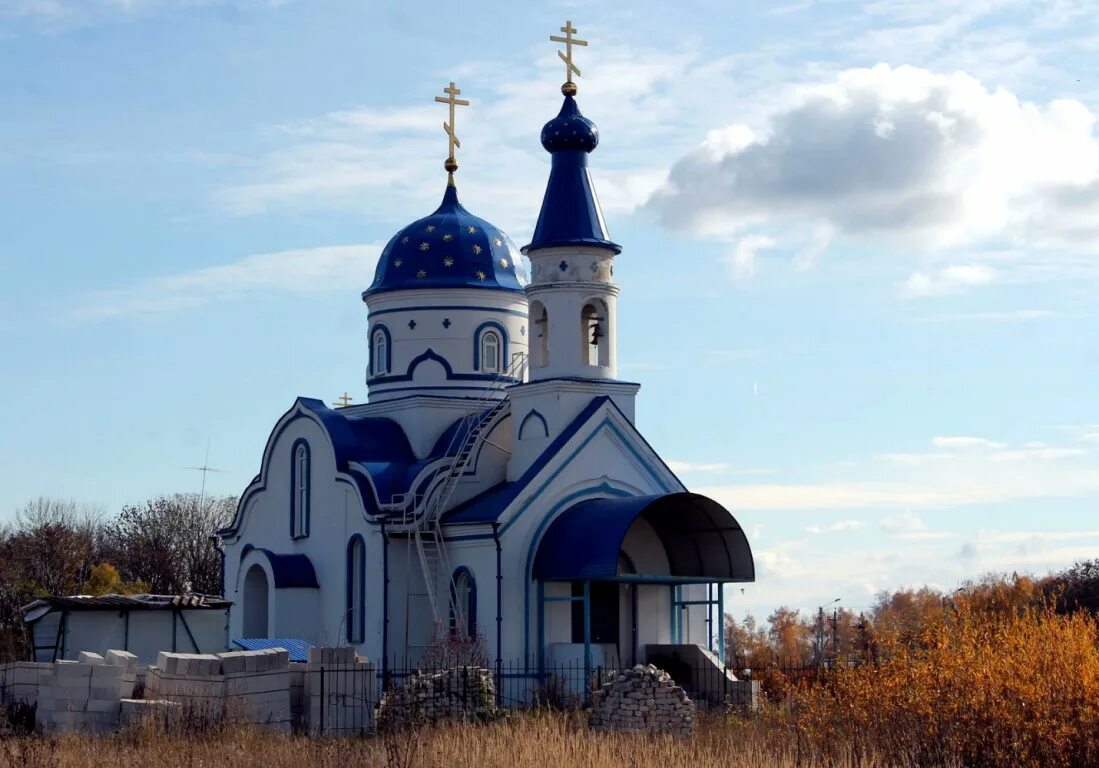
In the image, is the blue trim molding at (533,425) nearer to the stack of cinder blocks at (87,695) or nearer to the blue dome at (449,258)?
the blue dome at (449,258)

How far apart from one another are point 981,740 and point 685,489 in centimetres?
1385

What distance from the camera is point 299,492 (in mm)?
28766

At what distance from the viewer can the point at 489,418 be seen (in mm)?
27156

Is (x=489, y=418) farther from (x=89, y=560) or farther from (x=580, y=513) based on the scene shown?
(x=89, y=560)

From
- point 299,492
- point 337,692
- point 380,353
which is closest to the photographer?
point 337,692

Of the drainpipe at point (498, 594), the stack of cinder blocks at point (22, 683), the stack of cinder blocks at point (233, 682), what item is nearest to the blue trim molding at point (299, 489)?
the drainpipe at point (498, 594)

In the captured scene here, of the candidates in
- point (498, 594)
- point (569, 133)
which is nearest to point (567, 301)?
point (569, 133)

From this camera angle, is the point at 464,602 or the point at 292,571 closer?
the point at 464,602

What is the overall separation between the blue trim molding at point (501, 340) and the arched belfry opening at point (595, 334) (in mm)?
3099

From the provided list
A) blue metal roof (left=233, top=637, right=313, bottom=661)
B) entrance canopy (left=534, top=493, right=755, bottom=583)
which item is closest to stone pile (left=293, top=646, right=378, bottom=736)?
blue metal roof (left=233, top=637, right=313, bottom=661)

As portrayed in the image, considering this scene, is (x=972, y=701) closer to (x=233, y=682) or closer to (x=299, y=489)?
(x=233, y=682)

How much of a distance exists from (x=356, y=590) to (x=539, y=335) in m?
4.93

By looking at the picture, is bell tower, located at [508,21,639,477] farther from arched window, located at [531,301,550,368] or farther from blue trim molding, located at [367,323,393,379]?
blue trim molding, located at [367,323,393,379]

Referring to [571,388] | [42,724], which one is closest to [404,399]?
[571,388]
